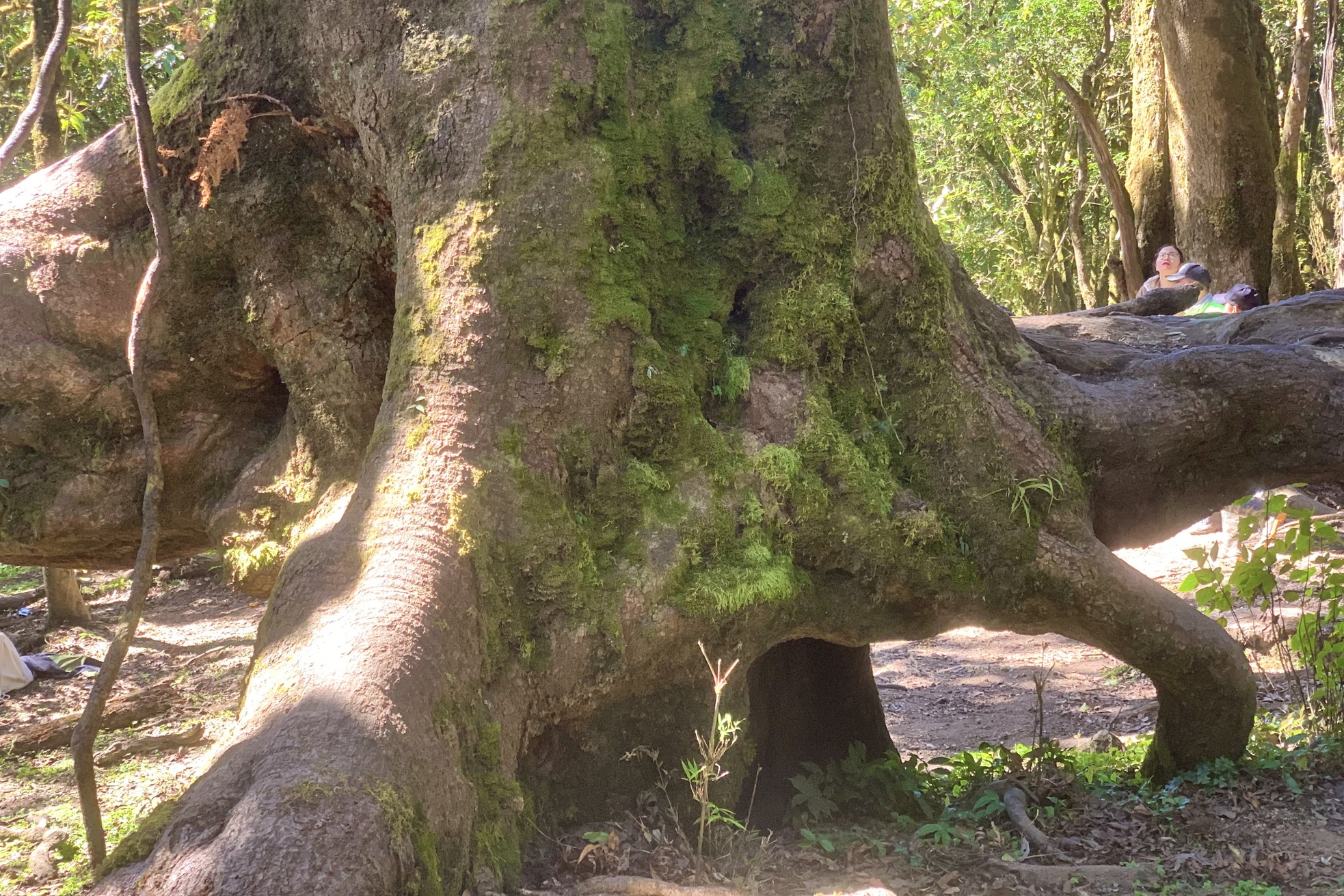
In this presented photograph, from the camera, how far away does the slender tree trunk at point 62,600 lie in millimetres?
11391

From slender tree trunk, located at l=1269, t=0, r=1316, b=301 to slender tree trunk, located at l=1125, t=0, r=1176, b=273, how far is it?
111cm

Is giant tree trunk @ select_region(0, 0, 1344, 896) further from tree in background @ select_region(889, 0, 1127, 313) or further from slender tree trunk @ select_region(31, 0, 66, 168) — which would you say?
tree in background @ select_region(889, 0, 1127, 313)

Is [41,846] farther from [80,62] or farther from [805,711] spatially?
[80,62]

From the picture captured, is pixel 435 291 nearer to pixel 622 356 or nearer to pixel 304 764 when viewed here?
pixel 622 356

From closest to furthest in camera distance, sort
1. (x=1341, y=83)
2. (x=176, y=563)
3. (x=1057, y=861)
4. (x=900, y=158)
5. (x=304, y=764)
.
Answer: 1. (x=304, y=764)
2. (x=1057, y=861)
3. (x=900, y=158)
4. (x=176, y=563)
5. (x=1341, y=83)

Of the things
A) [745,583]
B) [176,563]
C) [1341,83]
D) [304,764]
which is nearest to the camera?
[304,764]

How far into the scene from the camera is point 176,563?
566 inches

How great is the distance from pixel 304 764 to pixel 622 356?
6.08 feet

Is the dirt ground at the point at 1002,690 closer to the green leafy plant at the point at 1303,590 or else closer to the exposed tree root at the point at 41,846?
the green leafy plant at the point at 1303,590

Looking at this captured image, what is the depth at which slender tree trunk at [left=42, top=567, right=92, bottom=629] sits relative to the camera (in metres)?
11.4

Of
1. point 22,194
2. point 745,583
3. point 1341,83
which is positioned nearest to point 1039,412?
point 745,583

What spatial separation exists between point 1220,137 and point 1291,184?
8.67 feet

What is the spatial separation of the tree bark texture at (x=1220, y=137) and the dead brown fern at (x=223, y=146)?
817cm

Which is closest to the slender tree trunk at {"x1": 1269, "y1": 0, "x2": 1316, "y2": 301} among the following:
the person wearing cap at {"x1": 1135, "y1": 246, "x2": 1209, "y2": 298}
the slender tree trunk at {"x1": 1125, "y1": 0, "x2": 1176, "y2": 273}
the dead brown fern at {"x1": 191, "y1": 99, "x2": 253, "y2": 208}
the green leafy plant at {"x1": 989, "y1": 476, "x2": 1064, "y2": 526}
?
the slender tree trunk at {"x1": 1125, "y1": 0, "x2": 1176, "y2": 273}
